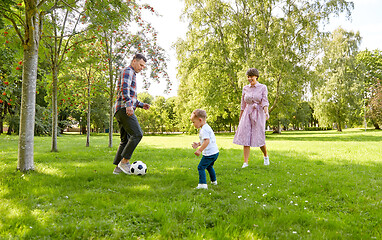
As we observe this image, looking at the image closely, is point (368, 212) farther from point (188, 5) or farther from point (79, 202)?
point (188, 5)

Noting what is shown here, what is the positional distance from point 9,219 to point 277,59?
19.9 metres

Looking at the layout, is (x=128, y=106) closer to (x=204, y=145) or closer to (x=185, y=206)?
(x=204, y=145)

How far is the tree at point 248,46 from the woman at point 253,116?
523 inches

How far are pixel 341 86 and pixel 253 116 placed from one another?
36.4 metres

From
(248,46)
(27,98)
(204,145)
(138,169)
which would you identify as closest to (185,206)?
(204,145)

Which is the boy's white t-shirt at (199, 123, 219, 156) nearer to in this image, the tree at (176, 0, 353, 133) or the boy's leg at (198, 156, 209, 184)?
the boy's leg at (198, 156, 209, 184)

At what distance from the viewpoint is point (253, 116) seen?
650 centimetres

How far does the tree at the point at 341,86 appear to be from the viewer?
118 feet

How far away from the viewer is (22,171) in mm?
5145

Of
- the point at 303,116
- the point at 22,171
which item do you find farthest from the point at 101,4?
the point at 303,116

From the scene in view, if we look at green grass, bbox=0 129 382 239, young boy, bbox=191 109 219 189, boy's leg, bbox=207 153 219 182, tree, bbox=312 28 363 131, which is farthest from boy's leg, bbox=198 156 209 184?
tree, bbox=312 28 363 131

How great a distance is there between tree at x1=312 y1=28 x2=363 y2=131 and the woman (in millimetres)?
34199

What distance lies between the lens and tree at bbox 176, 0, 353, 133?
20.0 m

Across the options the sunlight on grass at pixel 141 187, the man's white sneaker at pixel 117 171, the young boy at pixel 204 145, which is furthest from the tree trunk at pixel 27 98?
the young boy at pixel 204 145
